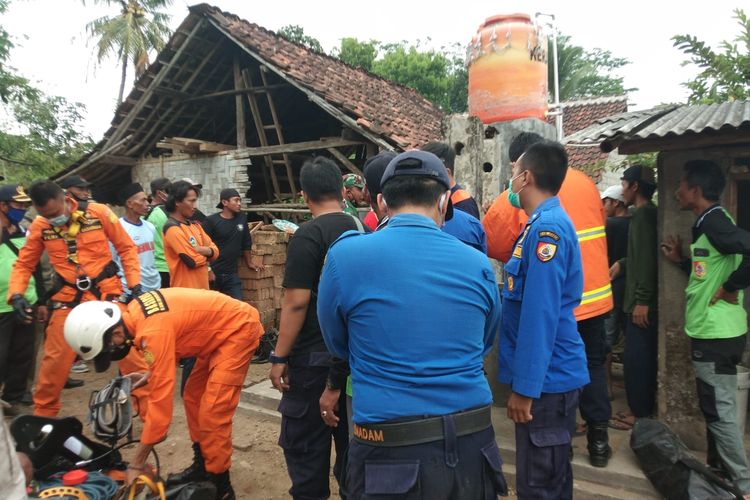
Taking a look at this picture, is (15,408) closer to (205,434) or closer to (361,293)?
(205,434)

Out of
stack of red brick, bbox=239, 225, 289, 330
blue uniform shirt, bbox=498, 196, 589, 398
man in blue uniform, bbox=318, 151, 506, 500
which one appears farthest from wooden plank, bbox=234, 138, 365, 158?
man in blue uniform, bbox=318, 151, 506, 500

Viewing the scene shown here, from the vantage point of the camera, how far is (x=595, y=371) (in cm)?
312

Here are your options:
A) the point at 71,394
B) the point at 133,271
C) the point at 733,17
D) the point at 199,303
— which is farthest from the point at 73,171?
the point at 733,17

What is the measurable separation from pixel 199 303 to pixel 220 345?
0.31m

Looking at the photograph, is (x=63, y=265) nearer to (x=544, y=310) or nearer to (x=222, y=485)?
(x=222, y=485)

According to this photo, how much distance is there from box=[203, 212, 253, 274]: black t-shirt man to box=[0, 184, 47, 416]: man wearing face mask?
5.89 ft

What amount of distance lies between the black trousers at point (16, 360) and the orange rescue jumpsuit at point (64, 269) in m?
0.77

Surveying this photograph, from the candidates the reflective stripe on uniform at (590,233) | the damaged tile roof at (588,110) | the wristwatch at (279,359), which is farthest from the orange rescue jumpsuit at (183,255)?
the damaged tile roof at (588,110)

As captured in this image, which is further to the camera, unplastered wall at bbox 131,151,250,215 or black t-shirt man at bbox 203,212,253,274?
unplastered wall at bbox 131,151,250,215

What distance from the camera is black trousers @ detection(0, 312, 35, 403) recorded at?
186 inches

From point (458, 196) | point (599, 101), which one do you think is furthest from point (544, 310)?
point (599, 101)

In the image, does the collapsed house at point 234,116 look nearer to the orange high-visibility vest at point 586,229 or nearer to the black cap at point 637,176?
the black cap at point 637,176

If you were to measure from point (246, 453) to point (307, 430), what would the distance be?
1.72 meters

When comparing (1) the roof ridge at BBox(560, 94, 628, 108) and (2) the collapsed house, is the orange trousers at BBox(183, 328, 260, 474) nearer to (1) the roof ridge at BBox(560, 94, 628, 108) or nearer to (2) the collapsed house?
(2) the collapsed house
